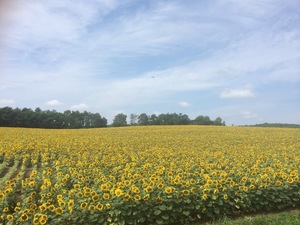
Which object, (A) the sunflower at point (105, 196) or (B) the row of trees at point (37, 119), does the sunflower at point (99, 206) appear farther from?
(B) the row of trees at point (37, 119)

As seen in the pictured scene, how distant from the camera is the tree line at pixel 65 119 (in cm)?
5006

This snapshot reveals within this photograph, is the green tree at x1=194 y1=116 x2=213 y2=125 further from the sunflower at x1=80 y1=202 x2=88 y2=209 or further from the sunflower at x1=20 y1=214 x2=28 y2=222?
the sunflower at x1=20 y1=214 x2=28 y2=222

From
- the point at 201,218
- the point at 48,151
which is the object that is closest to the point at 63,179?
the point at 201,218

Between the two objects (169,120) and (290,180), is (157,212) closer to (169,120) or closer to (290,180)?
(290,180)

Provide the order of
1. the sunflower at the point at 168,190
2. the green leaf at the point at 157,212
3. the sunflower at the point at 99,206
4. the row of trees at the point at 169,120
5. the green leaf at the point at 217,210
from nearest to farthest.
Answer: the sunflower at the point at 99,206, the green leaf at the point at 157,212, the sunflower at the point at 168,190, the green leaf at the point at 217,210, the row of trees at the point at 169,120

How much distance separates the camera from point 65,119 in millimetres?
54469

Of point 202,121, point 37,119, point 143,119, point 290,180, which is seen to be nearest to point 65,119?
point 37,119

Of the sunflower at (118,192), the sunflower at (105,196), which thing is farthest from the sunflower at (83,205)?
the sunflower at (118,192)

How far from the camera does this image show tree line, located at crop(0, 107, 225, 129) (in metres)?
50.1

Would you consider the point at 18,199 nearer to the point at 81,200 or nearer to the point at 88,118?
the point at 81,200

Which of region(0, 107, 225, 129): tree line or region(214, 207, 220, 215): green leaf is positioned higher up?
region(0, 107, 225, 129): tree line

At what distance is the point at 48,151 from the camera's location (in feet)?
46.0

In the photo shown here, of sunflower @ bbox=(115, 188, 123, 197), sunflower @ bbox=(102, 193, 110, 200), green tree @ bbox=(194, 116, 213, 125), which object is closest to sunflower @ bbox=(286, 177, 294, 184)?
sunflower @ bbox=(115, 188, 123, 197)

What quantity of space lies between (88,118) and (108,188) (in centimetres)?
5533
